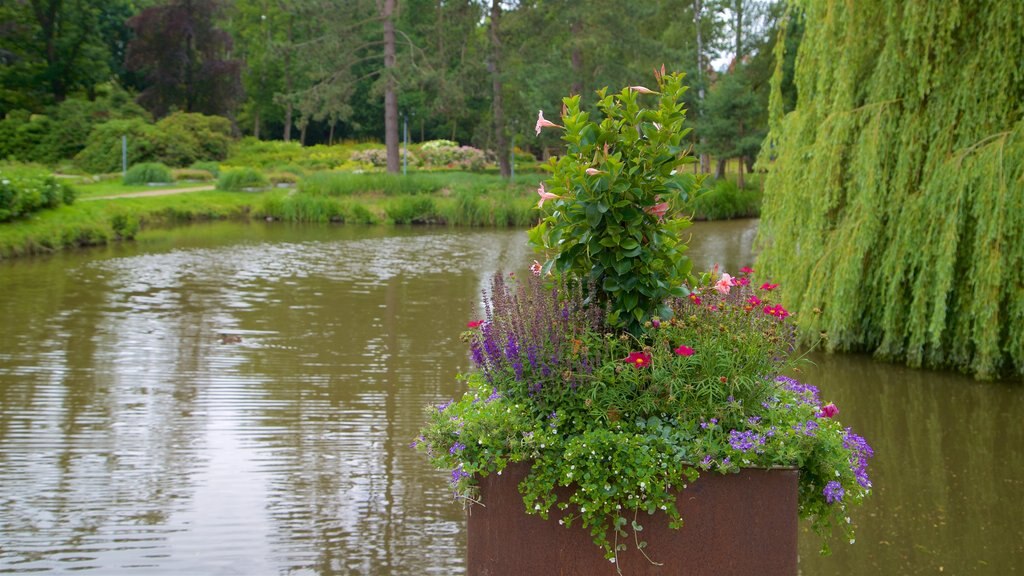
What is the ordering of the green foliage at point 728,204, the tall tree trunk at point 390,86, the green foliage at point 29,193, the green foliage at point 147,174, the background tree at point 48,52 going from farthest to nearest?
the background tree at point 48,52, the tall tree trunk at point 390,86, the green foliage at point 147,174, the green foliage at point 728,204, the green foliage at point 29,193

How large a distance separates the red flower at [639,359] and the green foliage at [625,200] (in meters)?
0.26

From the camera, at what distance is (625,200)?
3.84m

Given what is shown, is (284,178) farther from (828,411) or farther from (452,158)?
(828,411)

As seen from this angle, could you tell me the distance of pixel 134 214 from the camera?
941 inches

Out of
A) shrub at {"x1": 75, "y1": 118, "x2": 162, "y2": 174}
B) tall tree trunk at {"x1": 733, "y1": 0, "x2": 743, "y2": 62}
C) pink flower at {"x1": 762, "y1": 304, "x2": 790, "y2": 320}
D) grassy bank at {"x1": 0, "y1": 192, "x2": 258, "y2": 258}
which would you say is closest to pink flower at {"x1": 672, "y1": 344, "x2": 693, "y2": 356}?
pink flower at {"x1": 762, "y1": 304, "x2": 790, "y2": 320}

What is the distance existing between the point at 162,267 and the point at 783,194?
11350mm

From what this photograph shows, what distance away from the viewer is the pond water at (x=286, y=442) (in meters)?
5.45

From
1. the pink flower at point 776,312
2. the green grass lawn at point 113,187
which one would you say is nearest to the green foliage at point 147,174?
the green grass lawn at point 113,187

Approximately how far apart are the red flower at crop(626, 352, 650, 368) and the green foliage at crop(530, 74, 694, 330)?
0.26 m

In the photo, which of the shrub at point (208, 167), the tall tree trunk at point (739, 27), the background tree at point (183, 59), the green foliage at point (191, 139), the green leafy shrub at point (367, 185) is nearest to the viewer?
the green leafy shrub at point (367, 185)

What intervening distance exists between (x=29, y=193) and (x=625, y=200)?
1851cm

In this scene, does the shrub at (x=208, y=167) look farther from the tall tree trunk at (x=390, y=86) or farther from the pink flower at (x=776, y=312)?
the pink flower at (x=776, y=312)

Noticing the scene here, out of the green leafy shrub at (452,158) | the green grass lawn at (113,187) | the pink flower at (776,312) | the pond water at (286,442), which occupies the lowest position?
the pond water at (286,442)

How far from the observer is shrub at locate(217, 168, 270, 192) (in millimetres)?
32750
